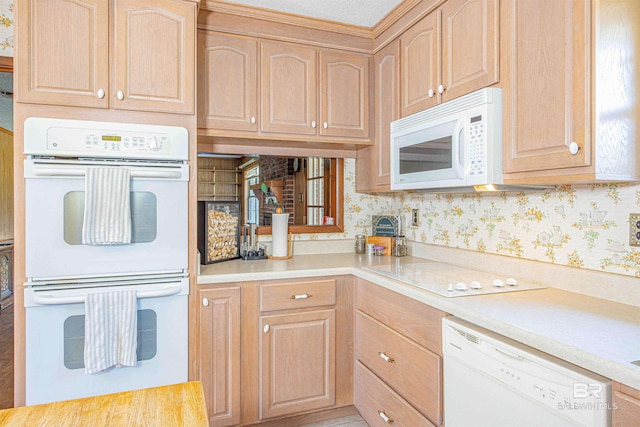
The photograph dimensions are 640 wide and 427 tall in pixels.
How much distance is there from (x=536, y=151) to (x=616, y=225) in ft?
1.40

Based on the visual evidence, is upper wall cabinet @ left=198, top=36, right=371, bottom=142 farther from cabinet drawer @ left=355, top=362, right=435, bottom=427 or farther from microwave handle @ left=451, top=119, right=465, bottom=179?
cabinet drawer @ left=355, top=362, right=435, bottom=427

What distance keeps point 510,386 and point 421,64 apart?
1.62 meters

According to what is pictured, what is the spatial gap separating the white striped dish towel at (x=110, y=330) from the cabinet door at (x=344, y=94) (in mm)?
1491

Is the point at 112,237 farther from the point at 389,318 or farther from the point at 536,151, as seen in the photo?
the point at 536,151

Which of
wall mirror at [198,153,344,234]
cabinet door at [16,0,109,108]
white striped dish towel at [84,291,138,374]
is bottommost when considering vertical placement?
white striped dish towel at [84,291,138,374]

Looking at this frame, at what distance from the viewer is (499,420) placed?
1202mm

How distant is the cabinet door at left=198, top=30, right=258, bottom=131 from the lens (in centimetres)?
221

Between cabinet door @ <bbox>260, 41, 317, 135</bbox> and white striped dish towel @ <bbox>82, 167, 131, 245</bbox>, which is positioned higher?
cabinet door @ <bbox>260, 41, 317, 135</bbox>

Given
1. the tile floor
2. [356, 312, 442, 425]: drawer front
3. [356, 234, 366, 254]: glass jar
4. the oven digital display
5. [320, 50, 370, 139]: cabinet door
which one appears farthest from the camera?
[356, 234, 366, 254]: glass jar

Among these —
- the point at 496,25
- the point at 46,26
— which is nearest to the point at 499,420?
the point at 496,25

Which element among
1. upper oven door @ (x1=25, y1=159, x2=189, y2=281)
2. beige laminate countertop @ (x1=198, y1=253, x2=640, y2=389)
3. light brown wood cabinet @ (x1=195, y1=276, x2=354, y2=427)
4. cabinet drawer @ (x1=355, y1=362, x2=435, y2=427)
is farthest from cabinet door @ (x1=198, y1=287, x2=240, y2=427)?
cabinet drawer @ (x1=355, y1=362, x2=435, y2=427)

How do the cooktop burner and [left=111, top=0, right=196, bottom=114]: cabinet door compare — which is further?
[left=111, top=0, right=196, bottom=114]: cabinet door

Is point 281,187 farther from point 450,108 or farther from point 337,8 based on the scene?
point 450,108

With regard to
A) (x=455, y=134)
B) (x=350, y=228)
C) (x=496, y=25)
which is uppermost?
(x=496, y=25)
